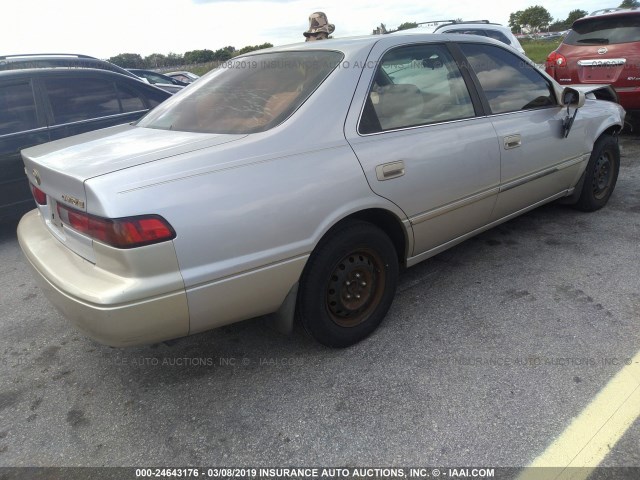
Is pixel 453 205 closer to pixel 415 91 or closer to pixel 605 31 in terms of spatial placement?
pixel 415 91

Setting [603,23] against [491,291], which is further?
[603,23]

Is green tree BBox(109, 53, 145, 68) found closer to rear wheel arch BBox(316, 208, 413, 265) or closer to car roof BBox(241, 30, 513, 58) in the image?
car roof BBox(241, 30, 513, 58)

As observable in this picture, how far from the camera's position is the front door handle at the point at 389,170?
2.48 metres

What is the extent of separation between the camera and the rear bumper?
1896 mm

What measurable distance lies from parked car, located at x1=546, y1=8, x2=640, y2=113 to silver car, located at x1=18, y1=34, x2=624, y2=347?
11.5ft

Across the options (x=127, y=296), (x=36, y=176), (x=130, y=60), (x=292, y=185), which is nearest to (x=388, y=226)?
(x=292, y=185)

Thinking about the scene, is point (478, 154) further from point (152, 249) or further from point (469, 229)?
point (152, 249)

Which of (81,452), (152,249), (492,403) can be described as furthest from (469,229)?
(81,452)

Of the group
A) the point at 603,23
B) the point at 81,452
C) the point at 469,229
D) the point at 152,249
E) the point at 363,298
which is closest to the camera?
the point at 152,249

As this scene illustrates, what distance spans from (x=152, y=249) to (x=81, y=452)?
3.10 ft

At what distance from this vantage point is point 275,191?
212cm

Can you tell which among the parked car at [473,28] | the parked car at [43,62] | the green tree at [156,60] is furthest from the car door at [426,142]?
the green tree at [156,60]

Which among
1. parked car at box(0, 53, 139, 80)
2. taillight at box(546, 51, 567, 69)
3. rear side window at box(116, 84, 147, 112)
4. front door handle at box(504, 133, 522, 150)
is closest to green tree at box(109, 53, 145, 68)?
parked car at box(0, 53, 139, 80)

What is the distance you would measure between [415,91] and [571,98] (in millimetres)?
1487
